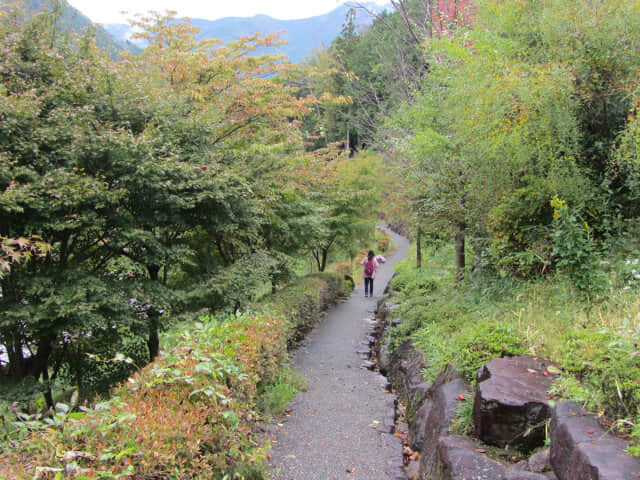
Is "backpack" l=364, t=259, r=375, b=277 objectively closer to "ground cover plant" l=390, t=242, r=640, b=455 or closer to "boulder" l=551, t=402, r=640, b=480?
"ground cover plant" l=390, t=242, r=640, b=455

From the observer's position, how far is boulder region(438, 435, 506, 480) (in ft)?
9.30

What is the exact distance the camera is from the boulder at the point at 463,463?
284 centimetres

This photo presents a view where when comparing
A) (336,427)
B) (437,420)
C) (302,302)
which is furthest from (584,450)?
(302,302)

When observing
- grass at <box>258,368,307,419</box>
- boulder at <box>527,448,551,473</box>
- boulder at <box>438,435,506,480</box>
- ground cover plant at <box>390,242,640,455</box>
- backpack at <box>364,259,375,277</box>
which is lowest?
grass at <box>258,368,307,419</box>

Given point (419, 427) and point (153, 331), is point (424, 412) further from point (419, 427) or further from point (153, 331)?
point (153, 331)

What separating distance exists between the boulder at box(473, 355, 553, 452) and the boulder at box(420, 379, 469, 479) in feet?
1.28

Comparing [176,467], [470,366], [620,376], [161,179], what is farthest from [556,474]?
[161,179]

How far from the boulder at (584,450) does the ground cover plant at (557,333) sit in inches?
3.6

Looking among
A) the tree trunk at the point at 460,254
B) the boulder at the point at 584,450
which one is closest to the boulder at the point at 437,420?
the boulder at the point at 584,450

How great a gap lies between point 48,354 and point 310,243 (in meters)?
7.20

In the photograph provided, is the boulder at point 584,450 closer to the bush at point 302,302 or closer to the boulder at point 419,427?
the boulder at point 419,427

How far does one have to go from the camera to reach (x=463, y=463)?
2.97 m

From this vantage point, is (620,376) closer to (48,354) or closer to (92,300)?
(92,300)

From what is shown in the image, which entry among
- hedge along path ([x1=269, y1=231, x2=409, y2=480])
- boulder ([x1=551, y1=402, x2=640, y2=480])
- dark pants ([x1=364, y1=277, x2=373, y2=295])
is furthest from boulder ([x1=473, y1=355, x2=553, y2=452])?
dark pants ([x1=364, y1=277, x2=373, y2=295])
